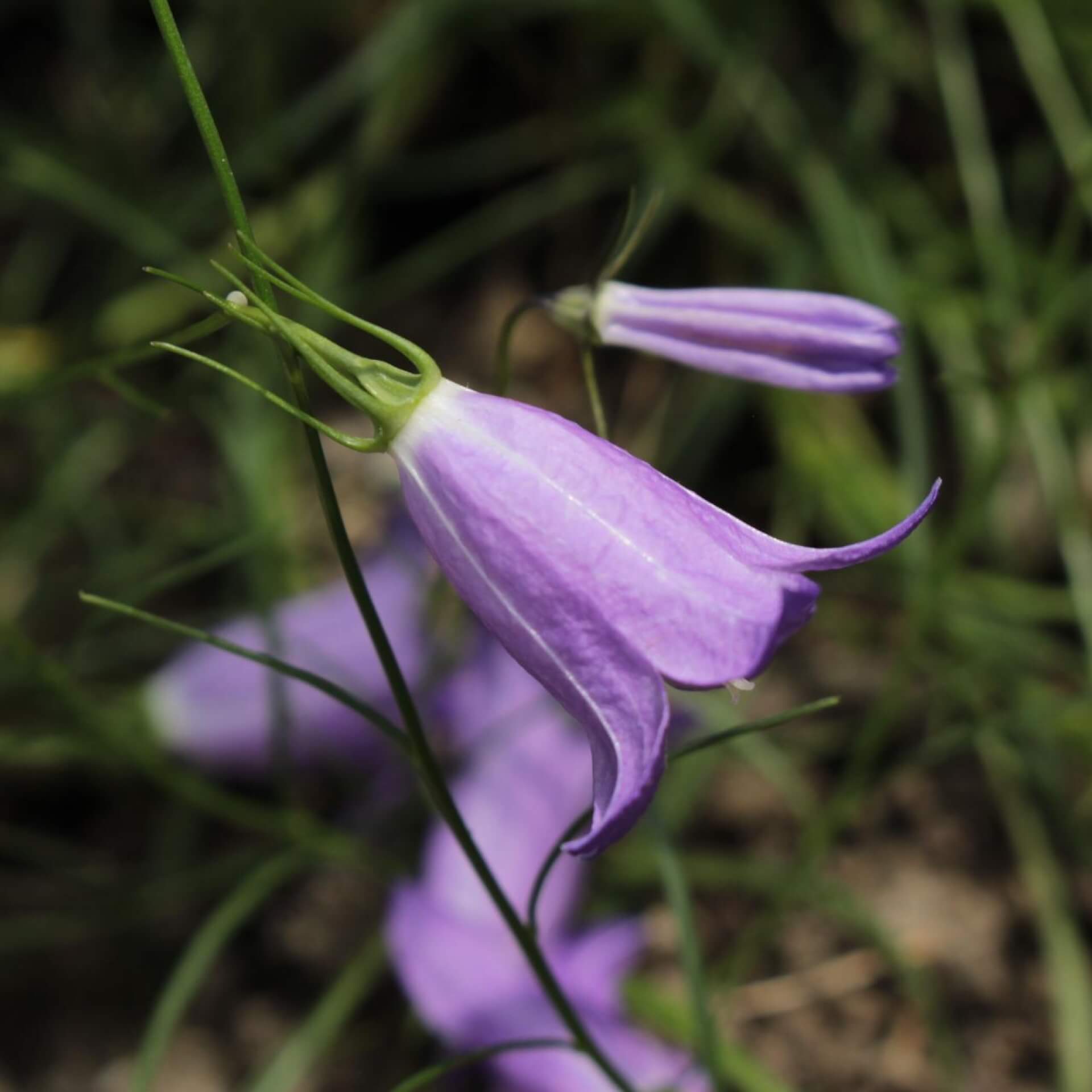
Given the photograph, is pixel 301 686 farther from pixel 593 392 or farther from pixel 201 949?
pixel 593 392

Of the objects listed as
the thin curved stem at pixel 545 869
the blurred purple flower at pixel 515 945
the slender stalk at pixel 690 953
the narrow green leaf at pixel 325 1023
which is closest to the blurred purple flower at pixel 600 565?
the thin curved stem at pixel 545 869

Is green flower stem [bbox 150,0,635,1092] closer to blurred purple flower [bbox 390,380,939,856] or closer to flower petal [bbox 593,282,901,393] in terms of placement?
blurred purple flower [bbox 390,380,939,856]

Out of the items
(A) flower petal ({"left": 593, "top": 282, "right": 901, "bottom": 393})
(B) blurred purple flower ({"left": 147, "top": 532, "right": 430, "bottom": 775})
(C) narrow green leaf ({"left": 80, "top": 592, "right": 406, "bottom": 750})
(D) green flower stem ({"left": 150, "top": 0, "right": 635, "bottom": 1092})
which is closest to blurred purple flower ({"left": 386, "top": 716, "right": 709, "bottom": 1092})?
(B) blurred purple flower ({"left": 147, "top": 532, "right": 430, "bottom": 775})

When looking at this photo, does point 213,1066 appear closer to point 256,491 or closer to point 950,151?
point 256,491

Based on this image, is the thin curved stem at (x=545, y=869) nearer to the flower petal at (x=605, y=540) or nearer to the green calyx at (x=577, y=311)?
the flower petal at (x=605, y=540)

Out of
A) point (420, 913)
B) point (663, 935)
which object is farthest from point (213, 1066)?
point (663, 935)

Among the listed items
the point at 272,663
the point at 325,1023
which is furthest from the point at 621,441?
the point at 272,663

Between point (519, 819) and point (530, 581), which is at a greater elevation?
point (530, 581)
